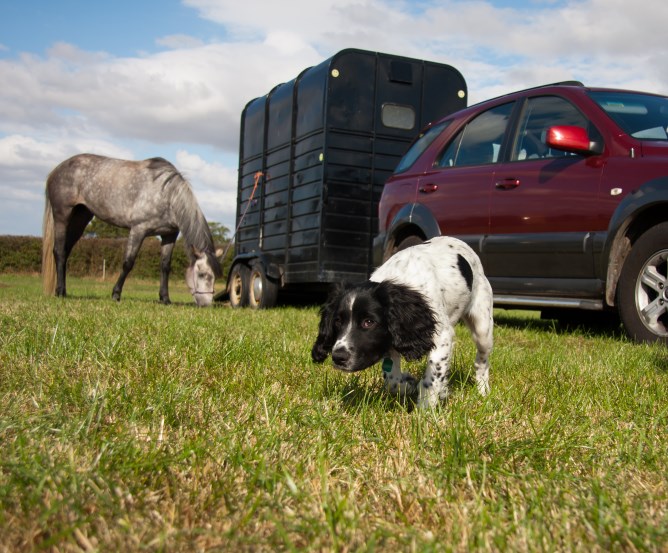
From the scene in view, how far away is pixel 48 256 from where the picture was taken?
13938 millimetres

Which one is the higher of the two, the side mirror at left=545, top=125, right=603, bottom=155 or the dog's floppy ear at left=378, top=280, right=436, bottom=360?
the side mirror at left=545, top=125, right=603, bottom=155

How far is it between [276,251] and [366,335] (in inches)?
328

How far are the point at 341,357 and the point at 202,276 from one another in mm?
9639

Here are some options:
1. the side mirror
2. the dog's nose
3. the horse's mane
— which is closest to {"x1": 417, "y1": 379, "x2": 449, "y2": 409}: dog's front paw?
the dog's nose

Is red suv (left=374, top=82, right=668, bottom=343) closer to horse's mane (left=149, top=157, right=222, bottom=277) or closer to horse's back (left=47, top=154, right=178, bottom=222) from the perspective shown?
horse's mane (left=149, top=157, right=222, bottom=277)

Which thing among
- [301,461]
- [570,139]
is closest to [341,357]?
[301,461]

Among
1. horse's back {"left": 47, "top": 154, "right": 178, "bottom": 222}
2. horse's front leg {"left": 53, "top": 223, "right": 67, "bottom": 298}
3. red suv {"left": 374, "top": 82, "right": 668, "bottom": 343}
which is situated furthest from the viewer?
horse's front leg {"left": 53, "top": 223, "right": 67, "bottom": 298}

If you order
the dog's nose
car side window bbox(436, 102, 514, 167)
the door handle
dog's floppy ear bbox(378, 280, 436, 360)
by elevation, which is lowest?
the dog's nose

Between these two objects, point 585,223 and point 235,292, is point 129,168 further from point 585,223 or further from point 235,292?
point 585,223

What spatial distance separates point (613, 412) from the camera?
367 centimetres

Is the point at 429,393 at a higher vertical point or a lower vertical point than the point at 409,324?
lower

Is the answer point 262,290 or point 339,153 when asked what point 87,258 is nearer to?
point 262,290

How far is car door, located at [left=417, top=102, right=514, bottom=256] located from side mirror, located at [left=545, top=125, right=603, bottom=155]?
1091 millimetres

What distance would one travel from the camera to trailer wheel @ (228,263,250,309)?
12836 millimetres
